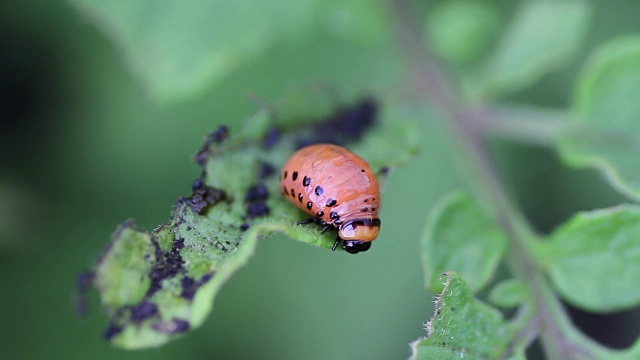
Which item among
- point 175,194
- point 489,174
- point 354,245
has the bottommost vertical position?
point 354,245

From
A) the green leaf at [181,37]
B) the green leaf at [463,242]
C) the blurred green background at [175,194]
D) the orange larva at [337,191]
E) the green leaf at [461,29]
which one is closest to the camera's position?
the orange larva at [337,191]

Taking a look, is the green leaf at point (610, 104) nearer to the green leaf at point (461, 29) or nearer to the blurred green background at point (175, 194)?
the blurred green background at point (175, 194)

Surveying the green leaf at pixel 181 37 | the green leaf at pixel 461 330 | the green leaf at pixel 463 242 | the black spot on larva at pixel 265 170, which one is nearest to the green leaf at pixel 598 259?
the green leaf at pixel 463 242

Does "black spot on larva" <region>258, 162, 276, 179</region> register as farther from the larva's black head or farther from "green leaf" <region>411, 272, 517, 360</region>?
"green leaf" <region>411, 272, 517, 360</region>

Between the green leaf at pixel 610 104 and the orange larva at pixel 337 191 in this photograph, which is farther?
the green leaf at pixel 610 104

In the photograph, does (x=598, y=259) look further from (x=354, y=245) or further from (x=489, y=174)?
(x=354, y=245)

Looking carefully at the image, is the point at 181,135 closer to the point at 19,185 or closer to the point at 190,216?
the point at 19,185

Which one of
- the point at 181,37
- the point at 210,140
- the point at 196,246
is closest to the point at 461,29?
the point at 181,37
